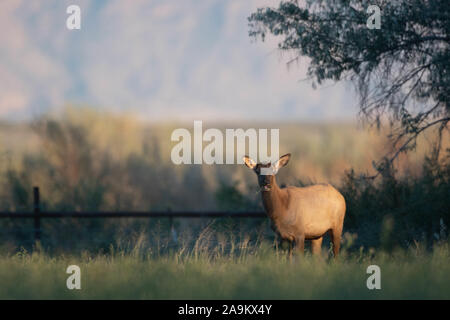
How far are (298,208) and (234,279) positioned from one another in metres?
1.58

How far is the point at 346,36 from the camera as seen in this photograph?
10.6 m

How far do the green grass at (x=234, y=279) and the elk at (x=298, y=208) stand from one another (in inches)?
15.5

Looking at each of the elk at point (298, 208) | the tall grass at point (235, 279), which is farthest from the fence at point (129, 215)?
the tall grass at point (235, 279)

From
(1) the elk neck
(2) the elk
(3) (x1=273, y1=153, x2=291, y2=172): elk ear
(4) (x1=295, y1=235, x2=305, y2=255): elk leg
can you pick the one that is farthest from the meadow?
(3) (x1=273, y1=153, x2=291, y2=172): elk ear

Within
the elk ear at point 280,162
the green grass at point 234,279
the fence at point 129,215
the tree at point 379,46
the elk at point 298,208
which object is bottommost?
the fence at point 129,215

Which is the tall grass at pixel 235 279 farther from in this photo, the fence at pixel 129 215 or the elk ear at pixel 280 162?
the fence at pixel 129 215

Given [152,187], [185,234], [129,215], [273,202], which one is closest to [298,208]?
[273,202]

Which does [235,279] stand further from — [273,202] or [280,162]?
[280,162]

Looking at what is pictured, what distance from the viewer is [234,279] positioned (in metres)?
7.14

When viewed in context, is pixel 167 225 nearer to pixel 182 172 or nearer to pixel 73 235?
pixel 73 235

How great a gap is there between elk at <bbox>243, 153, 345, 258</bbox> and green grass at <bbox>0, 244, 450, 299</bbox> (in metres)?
0.39

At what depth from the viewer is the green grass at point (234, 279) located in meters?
6.73
